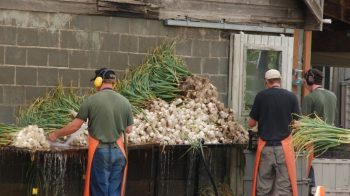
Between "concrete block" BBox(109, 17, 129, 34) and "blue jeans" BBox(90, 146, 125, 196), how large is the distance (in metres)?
2.46

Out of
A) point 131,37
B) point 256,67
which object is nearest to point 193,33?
point 131,37

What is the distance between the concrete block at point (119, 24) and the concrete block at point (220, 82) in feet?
4.96

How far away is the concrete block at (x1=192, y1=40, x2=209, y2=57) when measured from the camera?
12.3m

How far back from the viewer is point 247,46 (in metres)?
12.5

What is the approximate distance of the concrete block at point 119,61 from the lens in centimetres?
1163

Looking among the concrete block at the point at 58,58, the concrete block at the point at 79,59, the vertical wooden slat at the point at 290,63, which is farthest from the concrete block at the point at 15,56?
the vertical wooden slat at the point at 290,63

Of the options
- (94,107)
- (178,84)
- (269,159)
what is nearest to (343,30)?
(178,84)

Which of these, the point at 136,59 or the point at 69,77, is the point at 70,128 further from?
the point at 136,59

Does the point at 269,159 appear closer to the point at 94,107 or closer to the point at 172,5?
the point at 94,107

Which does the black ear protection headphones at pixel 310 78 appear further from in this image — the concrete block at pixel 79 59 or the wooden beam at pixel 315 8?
the concrete block at pixel 79 59

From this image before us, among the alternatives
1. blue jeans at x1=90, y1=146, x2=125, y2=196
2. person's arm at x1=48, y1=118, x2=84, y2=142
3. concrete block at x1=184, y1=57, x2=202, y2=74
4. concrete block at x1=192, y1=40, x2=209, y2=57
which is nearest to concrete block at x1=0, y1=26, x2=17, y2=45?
person's arm at x1=48, y1=118, x2=84, y2=142

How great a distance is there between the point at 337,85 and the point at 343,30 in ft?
26.4

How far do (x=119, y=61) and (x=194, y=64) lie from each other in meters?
1.20

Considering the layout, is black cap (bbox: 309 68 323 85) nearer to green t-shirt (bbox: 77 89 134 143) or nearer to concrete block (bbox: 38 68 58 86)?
green t-shirt (bbox: 77 89 134 143)
